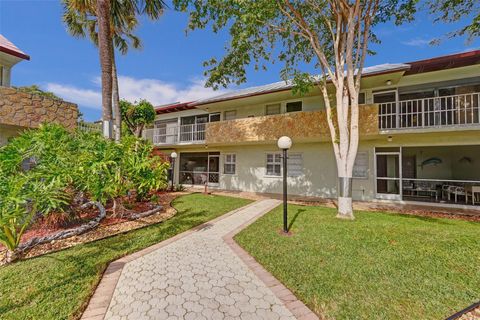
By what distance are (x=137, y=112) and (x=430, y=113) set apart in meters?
17.9

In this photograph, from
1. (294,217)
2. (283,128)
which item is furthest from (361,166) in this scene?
(294,217)

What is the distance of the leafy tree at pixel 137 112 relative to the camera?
16281mm

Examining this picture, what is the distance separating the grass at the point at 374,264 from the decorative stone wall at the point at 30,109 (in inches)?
397

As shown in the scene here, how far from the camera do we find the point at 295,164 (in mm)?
14055

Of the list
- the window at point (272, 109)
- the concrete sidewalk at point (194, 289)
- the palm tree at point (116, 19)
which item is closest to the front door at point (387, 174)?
the window at point (272, 109)

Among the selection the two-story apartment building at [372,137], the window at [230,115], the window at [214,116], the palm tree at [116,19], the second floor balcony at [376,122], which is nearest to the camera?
the second floor balcony at [376,122]

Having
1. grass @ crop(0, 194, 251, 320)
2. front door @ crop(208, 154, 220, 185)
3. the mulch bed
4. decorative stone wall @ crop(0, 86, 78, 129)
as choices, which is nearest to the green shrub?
the mulch bed

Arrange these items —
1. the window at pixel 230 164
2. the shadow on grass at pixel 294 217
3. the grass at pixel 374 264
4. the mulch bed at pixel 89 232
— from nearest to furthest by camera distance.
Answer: the grass at pixel 374 264
the mulch bed at pixel 89 232
the shadow on grass at pixel 294 217
the window at pixel 230 164

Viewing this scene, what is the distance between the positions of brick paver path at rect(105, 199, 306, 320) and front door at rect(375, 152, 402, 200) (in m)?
10.1

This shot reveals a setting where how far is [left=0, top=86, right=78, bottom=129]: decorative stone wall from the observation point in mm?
8664

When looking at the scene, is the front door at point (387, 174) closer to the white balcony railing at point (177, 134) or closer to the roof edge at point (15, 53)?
the white balcony railing at point (177, 134)

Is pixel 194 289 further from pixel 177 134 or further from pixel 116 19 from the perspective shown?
pixel 177 134

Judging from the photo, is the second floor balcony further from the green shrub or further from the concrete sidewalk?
the concrete sidewalk

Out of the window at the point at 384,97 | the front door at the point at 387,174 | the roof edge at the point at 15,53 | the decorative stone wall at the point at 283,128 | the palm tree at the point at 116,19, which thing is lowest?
the front door at the point at 387,174
